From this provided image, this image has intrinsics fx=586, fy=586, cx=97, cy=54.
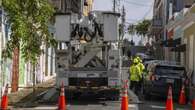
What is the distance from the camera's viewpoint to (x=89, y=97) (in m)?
24.9

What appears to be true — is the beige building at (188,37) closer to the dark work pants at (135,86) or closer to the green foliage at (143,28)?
the dark work pants at (135,86)

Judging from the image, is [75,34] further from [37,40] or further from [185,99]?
[37,40]

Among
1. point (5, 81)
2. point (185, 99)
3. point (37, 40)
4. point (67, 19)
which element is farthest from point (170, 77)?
point (37, 40)

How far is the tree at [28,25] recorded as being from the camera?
489 inches

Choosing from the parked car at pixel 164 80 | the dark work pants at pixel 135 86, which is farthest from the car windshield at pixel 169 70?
the dark work pants at pixel 135 86

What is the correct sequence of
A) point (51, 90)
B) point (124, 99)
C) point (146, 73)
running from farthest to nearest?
1. point (51, 90)
2. point (146, 73)
3. point (124, 99)

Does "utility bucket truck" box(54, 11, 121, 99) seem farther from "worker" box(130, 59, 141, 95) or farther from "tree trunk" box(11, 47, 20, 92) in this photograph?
"tree trunk" box(11, 47, 20, 92)

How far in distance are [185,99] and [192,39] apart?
454 inches

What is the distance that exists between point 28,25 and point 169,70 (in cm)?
1372

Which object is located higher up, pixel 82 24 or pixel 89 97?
pixel 82 24

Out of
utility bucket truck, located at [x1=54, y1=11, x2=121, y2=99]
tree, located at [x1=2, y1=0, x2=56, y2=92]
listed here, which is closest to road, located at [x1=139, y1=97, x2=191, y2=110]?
utility bucket truck, located at [x1=54, y1=11, x2=121, y2=99]

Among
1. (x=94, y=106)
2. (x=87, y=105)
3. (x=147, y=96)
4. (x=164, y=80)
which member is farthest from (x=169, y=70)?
(x=94, y=106)

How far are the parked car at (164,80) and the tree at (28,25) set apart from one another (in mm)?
11868

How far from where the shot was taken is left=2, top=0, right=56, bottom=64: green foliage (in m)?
12.4
